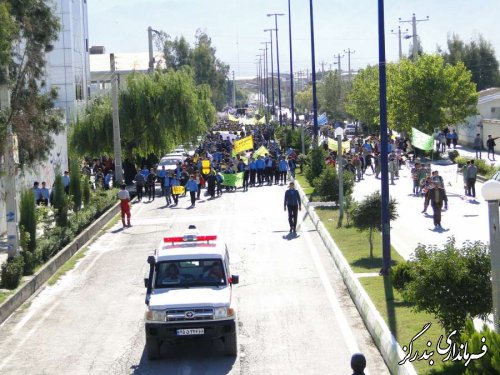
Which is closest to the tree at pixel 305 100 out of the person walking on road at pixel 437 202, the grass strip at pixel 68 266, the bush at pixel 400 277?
the person walking on road at pixel 437 202

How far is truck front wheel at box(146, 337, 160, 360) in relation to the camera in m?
14.6

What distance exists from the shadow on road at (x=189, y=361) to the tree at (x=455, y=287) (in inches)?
125

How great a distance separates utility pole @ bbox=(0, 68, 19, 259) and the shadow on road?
843 cm

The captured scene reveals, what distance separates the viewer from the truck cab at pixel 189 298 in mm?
14500

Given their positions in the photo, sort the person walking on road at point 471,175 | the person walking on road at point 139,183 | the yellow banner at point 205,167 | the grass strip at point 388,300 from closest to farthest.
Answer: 1. the grass strip at point 388,300
2. the person walking on road at point 471,175
3. the person walking on road at point 139,183
4. the yellow banner at point 205,167

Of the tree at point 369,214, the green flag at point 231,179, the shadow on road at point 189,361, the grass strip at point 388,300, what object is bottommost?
the shadow on road at point 189,361

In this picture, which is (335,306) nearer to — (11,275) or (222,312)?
(222,312)

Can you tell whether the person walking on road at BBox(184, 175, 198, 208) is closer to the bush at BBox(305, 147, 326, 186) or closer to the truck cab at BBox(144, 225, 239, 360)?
the bush at BBox(305, 147, 326, 186)

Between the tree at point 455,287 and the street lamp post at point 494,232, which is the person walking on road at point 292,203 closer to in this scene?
the tree at point 455,287

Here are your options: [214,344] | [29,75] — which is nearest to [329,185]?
[29,75]

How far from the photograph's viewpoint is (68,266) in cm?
2514

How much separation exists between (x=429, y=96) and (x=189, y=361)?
158 feet

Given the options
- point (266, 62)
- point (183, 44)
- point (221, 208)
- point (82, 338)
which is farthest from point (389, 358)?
point (266, 62)

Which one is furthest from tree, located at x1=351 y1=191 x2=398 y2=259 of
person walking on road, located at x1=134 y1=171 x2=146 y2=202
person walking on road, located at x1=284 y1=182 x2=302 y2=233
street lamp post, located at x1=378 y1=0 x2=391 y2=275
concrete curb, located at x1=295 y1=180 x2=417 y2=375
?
person walking on road, located at x1=134 y1=171 x2=146 y2=202
